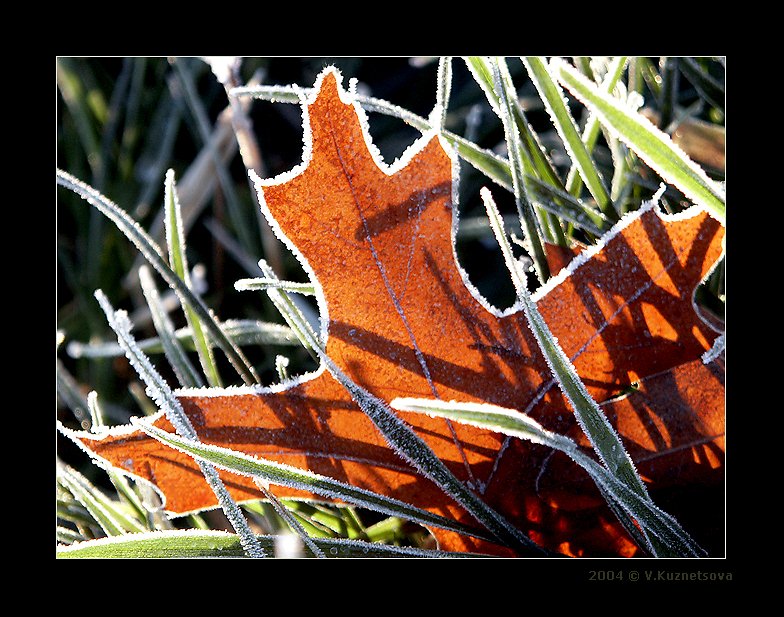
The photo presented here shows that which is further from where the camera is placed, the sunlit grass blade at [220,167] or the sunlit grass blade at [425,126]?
the sunlit grass blade at [220,167]

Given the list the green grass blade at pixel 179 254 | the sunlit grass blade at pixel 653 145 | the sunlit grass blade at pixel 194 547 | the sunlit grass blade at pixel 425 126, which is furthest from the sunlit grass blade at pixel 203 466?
the sunlit grass blade at pixel 653 145

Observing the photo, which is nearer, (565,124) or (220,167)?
(565,124)

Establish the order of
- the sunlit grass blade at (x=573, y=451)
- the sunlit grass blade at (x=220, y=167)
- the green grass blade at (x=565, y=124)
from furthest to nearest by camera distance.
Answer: the sunlit grass blade at (x=220, y=167) < the green grass blade at (x=565, y=124) < the sunlit grass blade at (x=573, y=451)

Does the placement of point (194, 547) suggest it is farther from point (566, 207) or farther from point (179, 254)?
point (566, 207)

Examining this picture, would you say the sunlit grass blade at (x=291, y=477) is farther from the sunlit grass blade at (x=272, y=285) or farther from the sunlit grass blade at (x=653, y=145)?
the sunlit grass blade at (x=653, y=145)

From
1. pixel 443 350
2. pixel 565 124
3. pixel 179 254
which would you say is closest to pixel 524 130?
pixel 565 124

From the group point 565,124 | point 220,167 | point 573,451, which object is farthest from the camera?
point 220,167

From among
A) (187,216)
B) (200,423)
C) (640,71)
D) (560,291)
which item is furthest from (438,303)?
(187,216)

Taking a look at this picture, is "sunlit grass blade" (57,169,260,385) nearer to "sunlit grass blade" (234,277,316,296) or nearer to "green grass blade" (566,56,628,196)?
"sunlit grass blade" (234,277,316,296)
